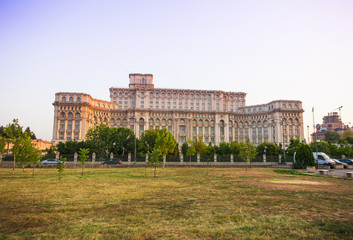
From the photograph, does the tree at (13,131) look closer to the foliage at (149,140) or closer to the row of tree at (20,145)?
the row of tree at (20,145)

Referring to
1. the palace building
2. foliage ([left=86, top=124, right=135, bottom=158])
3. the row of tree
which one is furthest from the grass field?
the palace building

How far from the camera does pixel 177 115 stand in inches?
4188

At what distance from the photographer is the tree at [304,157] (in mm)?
36156

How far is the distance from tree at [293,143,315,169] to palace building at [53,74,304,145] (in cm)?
6877

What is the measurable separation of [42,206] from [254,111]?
11594 cm

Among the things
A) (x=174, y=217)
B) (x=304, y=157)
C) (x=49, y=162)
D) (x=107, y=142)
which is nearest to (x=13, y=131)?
(x=49, y=162)

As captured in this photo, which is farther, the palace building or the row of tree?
the palace building

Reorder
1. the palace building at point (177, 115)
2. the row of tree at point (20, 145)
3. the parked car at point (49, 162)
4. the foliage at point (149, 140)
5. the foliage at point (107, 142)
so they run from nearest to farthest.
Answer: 1. the row of tree at point (20, 145)
2. the parked car at point (49, 162)
3. the foliage at point (107, 142)
4. the foliage at point (149, 140)
5. the palace building at point (177, 115)

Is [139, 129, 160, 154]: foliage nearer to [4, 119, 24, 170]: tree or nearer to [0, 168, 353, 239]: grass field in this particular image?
[4, 119, 24, 170]: tree

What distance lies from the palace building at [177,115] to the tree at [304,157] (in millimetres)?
68774

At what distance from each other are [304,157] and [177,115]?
72.9 m

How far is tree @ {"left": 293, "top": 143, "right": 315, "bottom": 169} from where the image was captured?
3616 centimetres

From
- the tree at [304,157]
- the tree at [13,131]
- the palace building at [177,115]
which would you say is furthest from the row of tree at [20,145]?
the palace building at [177,115]

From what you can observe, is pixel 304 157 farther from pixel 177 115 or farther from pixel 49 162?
pixel 177 115
